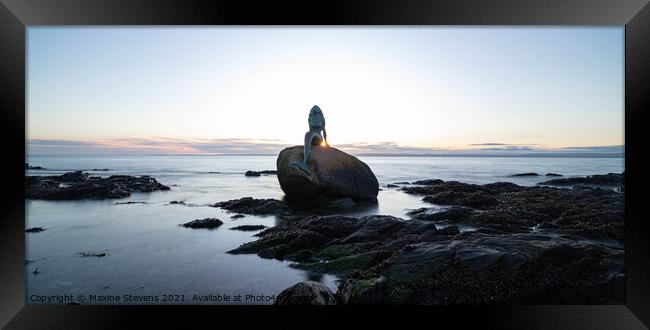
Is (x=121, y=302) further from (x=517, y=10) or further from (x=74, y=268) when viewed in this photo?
(x=517, y=10)

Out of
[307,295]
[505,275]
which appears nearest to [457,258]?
[505,275]

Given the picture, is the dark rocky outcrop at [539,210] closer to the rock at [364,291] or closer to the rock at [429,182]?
the rock at [429,182]

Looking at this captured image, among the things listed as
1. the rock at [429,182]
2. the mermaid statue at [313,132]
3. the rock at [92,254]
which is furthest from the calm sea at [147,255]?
the rock at [429,182]

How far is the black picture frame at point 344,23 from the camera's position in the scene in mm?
4855

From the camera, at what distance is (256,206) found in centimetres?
1085

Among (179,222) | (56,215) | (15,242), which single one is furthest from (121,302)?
(56,215)

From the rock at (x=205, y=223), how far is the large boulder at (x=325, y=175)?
9.03 ft

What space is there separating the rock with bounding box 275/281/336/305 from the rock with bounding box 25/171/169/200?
33.3ft

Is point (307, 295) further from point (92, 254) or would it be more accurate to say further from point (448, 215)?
point (448, 215)

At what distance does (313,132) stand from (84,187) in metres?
9.76

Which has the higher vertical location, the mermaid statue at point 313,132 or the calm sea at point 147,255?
the mermaid statue at point 313,132

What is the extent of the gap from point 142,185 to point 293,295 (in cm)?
1342

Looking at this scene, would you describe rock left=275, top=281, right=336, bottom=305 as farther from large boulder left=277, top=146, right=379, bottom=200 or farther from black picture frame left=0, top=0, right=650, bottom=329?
large boulder left=277, top=146, right=379, bottom=200


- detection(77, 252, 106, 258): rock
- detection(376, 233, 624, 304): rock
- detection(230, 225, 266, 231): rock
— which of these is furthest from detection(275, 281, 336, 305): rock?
detection(77, 252, 106, 258): rock
